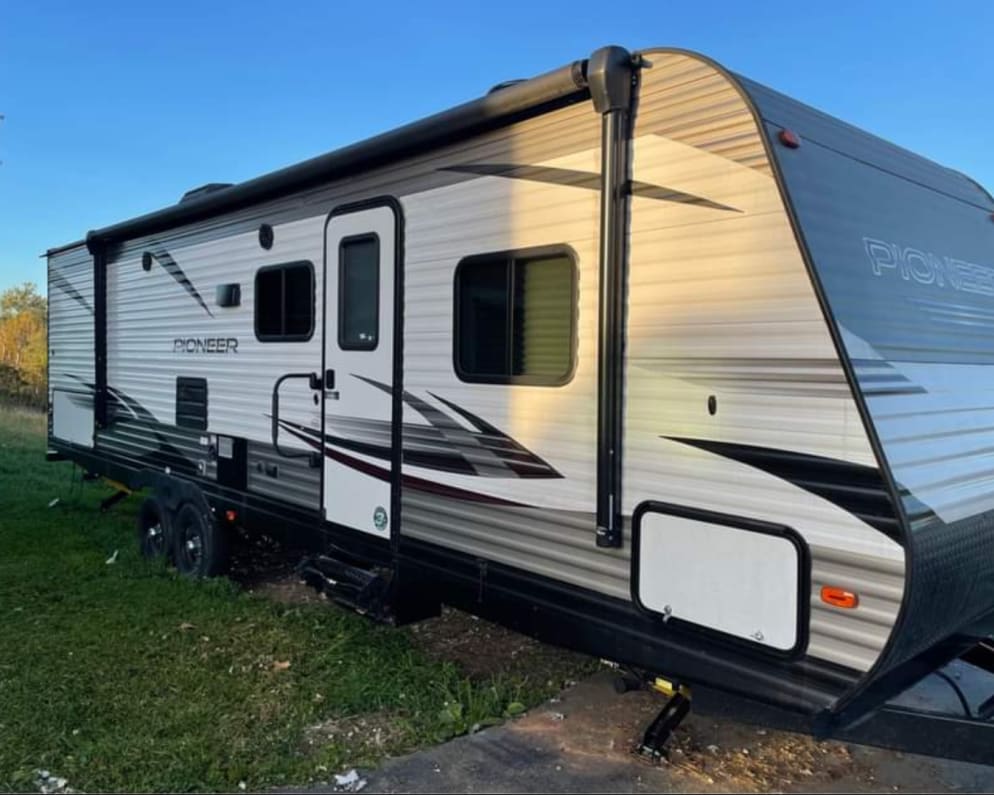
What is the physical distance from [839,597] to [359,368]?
2922 mm

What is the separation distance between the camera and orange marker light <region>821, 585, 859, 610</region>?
274 centimetres

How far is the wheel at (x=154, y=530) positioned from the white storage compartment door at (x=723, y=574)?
490cm

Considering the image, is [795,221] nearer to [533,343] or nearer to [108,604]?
[533,343]

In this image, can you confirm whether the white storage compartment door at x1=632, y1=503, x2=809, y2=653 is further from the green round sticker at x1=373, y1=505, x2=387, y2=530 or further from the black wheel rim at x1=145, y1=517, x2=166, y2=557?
the black wheel rim at x1=145, y1=517, x2=166, y2=557

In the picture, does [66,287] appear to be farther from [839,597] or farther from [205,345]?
[839,597]

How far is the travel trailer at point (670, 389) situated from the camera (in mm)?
2842

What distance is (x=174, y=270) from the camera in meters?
6.88

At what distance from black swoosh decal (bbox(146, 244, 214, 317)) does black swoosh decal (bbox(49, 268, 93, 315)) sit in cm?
178

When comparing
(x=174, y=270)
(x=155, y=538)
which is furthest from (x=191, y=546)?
(x=174, y=270)

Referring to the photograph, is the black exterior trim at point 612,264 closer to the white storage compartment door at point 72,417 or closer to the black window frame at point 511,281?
the black window frame at point 511,281

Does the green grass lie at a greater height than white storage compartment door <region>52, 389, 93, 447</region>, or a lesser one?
lesser

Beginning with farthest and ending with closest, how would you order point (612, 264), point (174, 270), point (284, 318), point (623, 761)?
point (174, 270)
point (284, 318)
point (623, 761)
point (612, 264)

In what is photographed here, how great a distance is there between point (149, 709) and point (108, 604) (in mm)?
2022

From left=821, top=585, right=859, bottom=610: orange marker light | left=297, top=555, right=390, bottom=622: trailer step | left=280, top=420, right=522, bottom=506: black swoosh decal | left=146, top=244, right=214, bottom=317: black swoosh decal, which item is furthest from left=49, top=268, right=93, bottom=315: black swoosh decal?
left=821, top=585, right=859, bottom=610: orange marker light
